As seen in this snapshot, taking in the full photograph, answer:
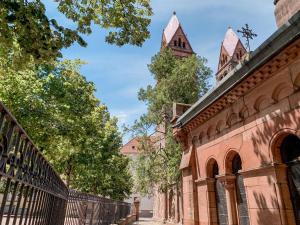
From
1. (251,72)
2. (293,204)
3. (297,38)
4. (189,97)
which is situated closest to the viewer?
(297,38)

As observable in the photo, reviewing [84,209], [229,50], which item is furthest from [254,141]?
[229,50]

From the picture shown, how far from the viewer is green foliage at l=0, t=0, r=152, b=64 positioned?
5.20 m

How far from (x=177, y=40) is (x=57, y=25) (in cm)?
4617

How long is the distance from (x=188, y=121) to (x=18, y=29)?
6.53 meters

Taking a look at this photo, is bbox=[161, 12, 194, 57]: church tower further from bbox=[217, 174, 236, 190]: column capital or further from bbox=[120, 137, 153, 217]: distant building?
bbox=[217, 174, 236, 190]: column capital

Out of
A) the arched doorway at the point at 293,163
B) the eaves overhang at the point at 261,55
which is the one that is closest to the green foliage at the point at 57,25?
the eaves overhang at the point at 261,55

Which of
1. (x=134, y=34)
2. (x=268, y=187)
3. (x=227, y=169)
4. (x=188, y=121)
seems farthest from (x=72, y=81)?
(x=268, y=187)

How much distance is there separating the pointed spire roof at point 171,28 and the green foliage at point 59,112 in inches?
1272

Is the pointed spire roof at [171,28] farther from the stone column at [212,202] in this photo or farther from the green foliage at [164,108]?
the stone column at [212,202]

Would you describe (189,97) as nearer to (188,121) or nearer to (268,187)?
(188,121)

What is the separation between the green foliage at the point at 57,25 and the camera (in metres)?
5.20

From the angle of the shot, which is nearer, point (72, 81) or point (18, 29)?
point (18, 29)

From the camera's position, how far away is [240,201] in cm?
720

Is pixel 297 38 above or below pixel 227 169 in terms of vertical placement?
above
